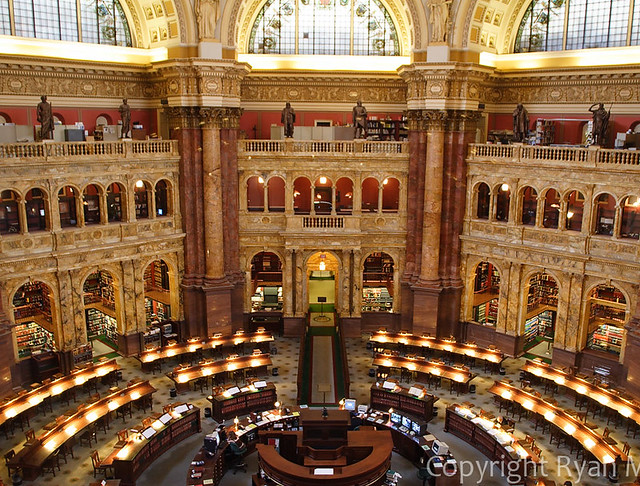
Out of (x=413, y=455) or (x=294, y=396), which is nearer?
→ (x=413, y=455)

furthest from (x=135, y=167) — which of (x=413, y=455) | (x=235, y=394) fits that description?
(x=413, y=455)

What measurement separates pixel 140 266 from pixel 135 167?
16.4 ft

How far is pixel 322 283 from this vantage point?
126 ft

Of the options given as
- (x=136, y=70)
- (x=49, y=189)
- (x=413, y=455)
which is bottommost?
(x=413, y=455)

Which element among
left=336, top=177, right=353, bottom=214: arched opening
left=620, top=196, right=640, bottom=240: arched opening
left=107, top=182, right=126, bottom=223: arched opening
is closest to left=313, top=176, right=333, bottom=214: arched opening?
left=336, top=177, right=353, bottom=214: arched opening

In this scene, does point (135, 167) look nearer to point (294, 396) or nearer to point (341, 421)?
point (294, 396)

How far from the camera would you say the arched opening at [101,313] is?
32625 millimetres

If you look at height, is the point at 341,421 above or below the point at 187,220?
below

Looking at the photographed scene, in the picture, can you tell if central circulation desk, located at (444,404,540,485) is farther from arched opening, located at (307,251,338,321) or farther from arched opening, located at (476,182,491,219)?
arched opening, located at (476,182,491,219)

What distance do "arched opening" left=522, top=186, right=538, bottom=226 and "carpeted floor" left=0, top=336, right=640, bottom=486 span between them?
780cm

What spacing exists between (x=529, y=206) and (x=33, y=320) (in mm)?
27273

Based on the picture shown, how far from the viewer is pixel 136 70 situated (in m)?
32.2

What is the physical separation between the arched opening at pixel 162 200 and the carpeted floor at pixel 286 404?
25.9 ft

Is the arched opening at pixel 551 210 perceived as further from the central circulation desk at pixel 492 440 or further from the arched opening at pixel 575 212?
the central circulation desk at pixel 492 440
